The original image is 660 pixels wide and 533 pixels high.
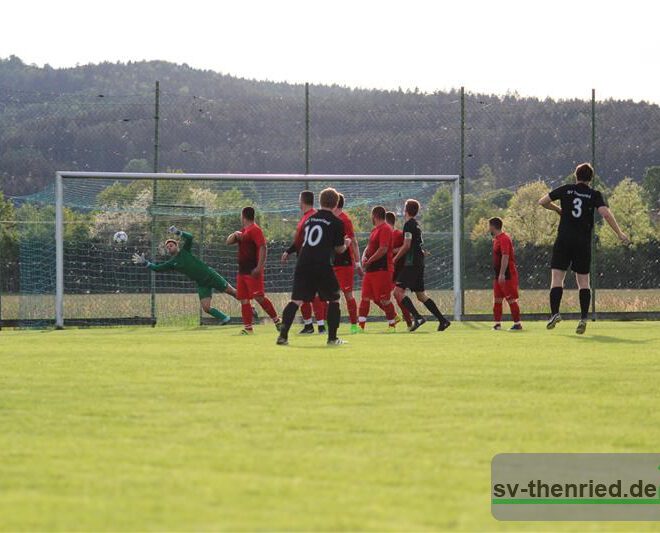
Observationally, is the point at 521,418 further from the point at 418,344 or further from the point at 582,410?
the point at 418,344

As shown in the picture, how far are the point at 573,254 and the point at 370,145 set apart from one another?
26.0 metres

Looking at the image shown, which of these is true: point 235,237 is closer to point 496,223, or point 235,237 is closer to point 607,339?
point 496,223

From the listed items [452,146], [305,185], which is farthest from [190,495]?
[452,146]

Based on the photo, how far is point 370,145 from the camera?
41.3 meters

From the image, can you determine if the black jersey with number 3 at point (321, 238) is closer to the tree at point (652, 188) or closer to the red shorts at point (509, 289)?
the red shorts at point (509, 289)

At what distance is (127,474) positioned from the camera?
5.27 metres

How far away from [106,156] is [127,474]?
38.2 m

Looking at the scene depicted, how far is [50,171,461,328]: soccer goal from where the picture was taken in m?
23.0

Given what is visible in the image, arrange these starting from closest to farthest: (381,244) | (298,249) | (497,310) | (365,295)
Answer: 1. (298,249)
2. (381,244)
3. (365,295)
4. (497,310)

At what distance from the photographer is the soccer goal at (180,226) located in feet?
75.4

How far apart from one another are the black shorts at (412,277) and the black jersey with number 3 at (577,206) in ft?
9.58

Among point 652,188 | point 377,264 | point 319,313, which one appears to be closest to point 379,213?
point 377,264

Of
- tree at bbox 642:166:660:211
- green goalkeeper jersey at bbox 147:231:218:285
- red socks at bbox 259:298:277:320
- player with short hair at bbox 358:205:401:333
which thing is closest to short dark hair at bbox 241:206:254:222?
red socks at bbox 259:298:277:320

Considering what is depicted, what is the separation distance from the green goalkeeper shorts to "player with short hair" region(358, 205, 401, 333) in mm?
3030
